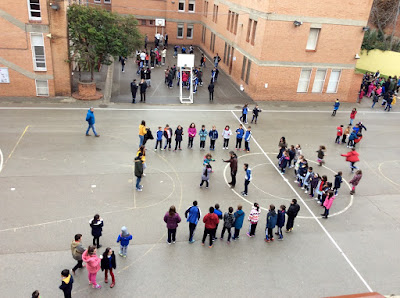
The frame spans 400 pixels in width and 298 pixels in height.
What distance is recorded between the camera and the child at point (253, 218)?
10.6 m

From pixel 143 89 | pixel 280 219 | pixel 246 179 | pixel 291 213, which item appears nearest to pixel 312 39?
pixel 143 89

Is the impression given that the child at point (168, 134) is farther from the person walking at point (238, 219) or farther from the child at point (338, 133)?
the child at point (338, 133)

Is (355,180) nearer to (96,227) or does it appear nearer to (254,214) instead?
(254,214)

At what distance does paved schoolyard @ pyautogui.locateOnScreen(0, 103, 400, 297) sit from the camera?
9.34 meters

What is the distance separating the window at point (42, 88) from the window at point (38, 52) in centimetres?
93

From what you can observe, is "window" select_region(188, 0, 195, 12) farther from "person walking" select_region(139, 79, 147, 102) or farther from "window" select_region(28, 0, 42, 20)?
"window" select_region(28, 0, 42, 20)

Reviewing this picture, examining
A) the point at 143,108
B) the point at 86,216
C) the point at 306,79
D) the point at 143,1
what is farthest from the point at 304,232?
the point at 143,1

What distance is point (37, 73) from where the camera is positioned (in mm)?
21656

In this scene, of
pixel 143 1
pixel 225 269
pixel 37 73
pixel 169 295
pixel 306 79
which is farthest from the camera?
pixel 143 1

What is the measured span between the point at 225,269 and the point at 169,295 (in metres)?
1.91

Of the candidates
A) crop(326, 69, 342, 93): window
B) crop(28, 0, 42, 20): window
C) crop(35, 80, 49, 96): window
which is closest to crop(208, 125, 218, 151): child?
crop(35, 80, 49, 96): window

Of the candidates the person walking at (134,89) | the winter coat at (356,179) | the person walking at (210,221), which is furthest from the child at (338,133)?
the person walking at (134,89)

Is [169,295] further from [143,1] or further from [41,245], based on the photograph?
[143,1]

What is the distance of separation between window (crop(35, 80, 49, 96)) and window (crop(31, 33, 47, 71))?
93cm
